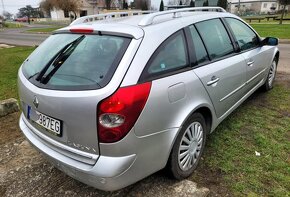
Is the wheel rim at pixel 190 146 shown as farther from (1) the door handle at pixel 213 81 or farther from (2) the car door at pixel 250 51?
(2) the car door at pixel 250 51

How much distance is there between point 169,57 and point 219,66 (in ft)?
2.86

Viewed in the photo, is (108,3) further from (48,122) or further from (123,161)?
(123,161)

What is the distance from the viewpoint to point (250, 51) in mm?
4039

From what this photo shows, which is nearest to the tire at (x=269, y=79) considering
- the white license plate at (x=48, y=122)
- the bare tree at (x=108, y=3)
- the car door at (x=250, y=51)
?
the car door at (x=250, y=51)

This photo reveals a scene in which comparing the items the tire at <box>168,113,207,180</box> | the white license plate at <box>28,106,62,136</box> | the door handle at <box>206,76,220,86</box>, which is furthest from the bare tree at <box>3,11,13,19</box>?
the tire at <box>168,113,207,180</box>

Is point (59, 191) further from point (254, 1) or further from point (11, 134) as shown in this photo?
point (254, 1)

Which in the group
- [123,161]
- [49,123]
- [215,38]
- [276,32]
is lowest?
[276,32]

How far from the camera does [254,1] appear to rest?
79875 millimetres

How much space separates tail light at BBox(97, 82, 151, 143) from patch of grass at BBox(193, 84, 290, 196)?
1.33 m

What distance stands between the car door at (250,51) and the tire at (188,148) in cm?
146

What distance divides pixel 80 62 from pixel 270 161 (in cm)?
232

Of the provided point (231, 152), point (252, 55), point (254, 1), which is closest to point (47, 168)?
point (231, 152)

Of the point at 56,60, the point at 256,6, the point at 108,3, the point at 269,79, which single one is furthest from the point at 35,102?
the point at 256,6

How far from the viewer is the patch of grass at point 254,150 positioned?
2740 mm
